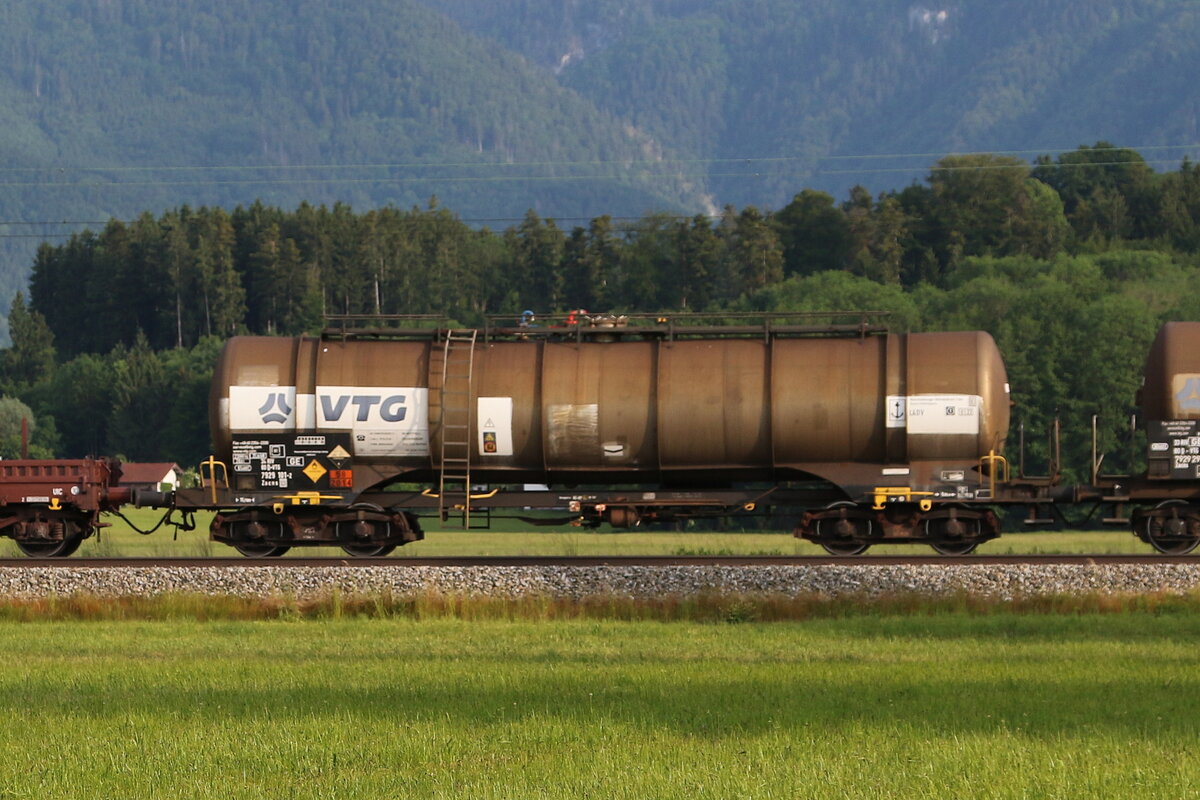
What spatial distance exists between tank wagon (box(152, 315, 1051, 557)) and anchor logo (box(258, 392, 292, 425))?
3 cm

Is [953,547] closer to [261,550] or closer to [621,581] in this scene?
[621,581]

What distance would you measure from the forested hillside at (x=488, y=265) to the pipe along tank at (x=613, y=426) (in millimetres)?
76449

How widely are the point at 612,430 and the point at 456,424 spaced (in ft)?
A: 8.98

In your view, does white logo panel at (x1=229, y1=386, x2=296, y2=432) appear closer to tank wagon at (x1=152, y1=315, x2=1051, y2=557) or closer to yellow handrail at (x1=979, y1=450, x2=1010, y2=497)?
tank wagon at (x1=152, y1=315, x2=1051, y2=557)

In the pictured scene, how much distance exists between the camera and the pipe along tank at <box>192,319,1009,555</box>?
89.4 feet

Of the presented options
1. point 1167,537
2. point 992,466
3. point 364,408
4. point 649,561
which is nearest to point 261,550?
point 364,408

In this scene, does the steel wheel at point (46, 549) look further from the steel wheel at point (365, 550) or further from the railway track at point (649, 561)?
the steel wheel at point (365, 550)

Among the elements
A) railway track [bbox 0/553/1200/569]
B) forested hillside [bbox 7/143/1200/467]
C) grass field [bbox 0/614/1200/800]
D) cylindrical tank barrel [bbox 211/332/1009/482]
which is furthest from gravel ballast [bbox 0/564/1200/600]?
forested hillside [bbox 7/143/1200/467]

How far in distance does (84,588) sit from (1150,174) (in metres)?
135

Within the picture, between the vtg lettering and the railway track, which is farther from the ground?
the vtg lettering

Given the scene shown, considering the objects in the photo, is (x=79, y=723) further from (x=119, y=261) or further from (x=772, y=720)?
(x=119, y=261)

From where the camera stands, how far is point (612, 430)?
27.7 meters

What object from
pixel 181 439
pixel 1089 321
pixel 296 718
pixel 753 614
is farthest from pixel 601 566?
pixel 181 439

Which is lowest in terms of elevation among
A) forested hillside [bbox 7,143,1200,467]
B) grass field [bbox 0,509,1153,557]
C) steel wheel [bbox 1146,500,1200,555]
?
grass field [bbox 0,509,1153,557]
